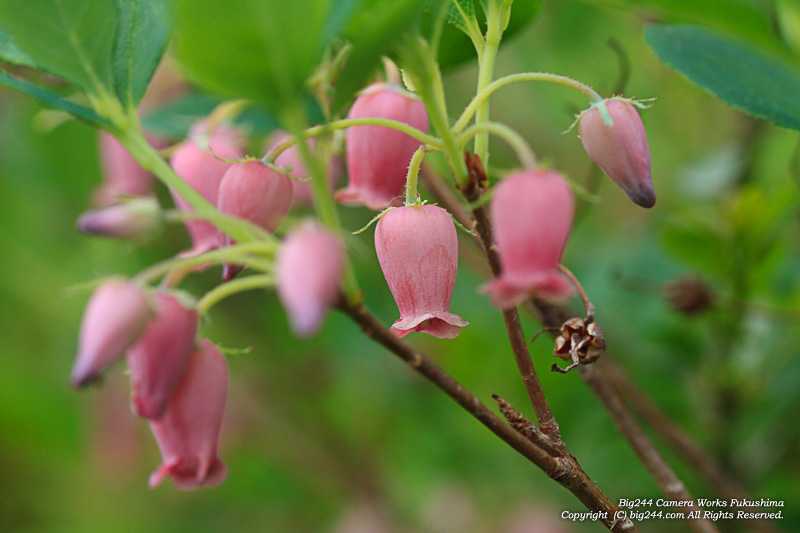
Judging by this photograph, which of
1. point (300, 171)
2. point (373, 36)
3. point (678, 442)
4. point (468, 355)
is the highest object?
point (373, 36)

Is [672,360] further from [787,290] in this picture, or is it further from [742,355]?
[787,290]

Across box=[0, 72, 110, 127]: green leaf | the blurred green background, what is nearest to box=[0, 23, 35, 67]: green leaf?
box=[0, 72, 110, 127]: green leaf

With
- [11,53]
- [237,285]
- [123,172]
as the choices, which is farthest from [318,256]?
[123,172]

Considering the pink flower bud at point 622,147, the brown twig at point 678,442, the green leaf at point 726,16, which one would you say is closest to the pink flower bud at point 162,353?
the pink flower bud at point 622,147

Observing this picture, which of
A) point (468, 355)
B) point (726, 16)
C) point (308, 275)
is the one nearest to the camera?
point (308, 275)

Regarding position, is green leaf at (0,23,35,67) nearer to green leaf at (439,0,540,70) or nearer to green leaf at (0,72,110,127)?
green leaf at (0,72,110,127)

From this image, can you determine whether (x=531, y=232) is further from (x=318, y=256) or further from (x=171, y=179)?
(x=171, y=179)
